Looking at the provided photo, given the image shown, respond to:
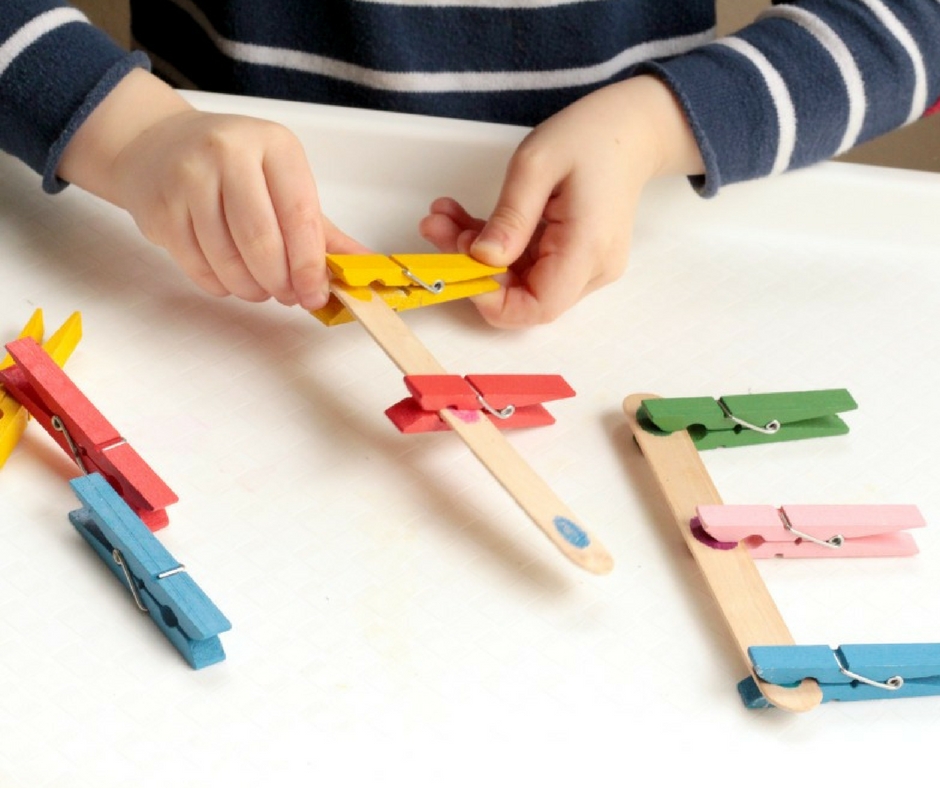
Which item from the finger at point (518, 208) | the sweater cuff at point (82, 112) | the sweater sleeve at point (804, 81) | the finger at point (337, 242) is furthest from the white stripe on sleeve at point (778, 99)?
the sweater cuff at point (82, 112)

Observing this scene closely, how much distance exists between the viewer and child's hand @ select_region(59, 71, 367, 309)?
604mm

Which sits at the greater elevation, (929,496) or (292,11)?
(292,11)

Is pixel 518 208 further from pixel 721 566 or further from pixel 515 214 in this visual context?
pixel 721 566

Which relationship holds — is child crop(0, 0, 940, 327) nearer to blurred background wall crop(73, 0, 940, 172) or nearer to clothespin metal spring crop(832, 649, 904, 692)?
clothespin metal spring crop(832, 649, 904, 692)

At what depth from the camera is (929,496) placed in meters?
0.57

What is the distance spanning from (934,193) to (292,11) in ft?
1.49

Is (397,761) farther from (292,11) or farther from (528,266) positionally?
(292,11)

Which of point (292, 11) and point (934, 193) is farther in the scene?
point (292, 11)

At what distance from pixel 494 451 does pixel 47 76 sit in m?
0.36

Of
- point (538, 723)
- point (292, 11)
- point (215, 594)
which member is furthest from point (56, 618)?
point (292, 11)

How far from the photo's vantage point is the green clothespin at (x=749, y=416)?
1.88 ft

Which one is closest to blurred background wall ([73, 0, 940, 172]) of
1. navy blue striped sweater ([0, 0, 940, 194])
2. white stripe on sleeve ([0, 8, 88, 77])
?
navy blue striped sweater ([0, 0, 940, 194])

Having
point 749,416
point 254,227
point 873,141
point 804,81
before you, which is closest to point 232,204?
point 254,227

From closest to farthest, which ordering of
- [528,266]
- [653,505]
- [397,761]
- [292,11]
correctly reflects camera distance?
[397,761]
[653,505]
[528,266]
[292,11]
